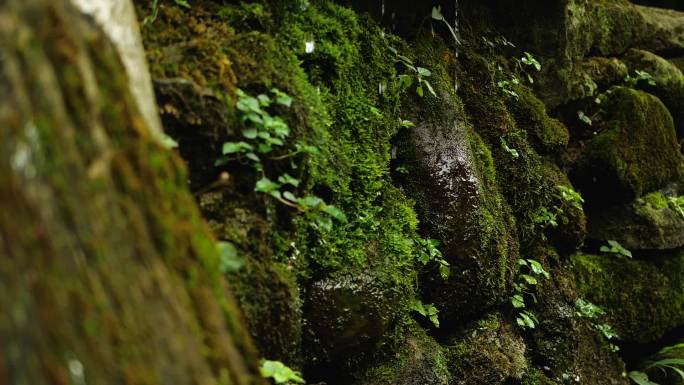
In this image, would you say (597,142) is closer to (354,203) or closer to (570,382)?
(570,382)

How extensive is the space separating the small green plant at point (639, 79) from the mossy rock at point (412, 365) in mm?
4305

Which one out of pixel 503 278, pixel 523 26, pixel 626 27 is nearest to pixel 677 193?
pixel 626 27

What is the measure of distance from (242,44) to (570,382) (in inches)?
140

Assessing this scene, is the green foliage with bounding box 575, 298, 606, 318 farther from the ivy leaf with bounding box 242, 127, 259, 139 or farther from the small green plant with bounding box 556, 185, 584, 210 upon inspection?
the ivy leaf with bounding box 242, 127, 259, 139

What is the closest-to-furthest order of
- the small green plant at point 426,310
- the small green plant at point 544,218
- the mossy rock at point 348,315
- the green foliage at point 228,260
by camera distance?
the green foliage at point 228,260 → the mossy rock at point 348,315 → the small green plant at point 426,310 → the small green plant at point 544,218

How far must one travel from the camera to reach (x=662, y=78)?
6.70 metres

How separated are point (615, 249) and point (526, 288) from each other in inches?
63.3

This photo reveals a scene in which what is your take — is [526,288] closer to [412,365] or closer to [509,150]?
[509,150]

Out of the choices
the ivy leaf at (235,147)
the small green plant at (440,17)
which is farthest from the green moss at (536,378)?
the ivy leaf at (235,147)

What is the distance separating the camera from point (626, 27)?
22.5 ft

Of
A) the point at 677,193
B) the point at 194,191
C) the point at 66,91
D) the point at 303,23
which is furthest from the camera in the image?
the point at 677,193

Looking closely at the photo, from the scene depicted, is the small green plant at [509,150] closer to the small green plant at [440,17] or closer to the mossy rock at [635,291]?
the small green plant at [440,17]

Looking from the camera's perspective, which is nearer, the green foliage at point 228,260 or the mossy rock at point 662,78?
the green foliage at point 228,260

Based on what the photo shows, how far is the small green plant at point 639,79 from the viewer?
21.2 ft
